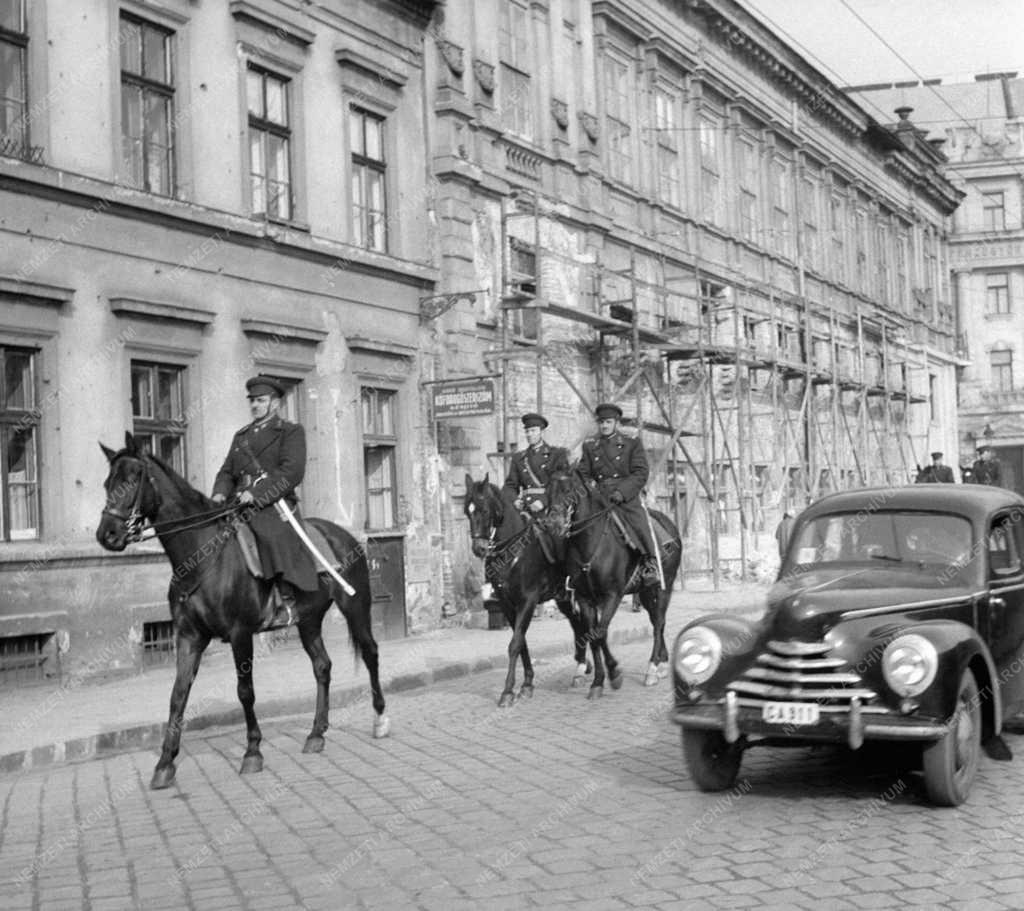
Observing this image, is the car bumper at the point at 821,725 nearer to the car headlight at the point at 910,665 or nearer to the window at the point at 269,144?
the car headlight at the point at 910,665

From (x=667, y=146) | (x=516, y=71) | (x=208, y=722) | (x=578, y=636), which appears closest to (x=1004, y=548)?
(x=578, y=636)

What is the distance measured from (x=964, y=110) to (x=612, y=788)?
75.7 m

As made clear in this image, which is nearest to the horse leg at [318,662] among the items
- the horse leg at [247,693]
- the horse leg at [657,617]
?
the horse leg at [247,693]

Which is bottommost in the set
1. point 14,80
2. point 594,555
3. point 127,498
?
point 594,555

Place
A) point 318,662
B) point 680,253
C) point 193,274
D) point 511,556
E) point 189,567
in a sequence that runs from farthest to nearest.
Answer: point 680,253, point 193,274, point 511,556, point 318,662, point 189,567

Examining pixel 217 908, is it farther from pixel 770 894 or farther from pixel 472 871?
pixel 770 894

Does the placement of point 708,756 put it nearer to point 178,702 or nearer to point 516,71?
point 178,702

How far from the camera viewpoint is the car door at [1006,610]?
360 inches

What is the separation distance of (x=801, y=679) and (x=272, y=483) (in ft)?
14.3

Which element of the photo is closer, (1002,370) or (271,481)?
(271,481)

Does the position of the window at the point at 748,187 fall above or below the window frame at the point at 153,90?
above

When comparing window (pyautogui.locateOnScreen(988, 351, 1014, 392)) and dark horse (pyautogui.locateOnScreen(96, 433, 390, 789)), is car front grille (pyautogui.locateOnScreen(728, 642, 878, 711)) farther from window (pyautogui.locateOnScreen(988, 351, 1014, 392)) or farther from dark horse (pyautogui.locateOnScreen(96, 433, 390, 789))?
window (pyautogui.locateOnScreen(988, 351, 1014, 392))

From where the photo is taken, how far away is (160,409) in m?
17.2

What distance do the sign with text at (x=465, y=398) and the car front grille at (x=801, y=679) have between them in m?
12.7
